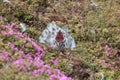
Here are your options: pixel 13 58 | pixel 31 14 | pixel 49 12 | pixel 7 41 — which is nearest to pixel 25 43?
pixel 7 41

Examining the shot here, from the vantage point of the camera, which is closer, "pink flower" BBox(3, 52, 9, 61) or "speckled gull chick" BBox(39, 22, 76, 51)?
Result: "pink flower" BBox(3, 52, 9, 61)

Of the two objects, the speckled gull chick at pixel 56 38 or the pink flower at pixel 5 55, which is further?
the speckled gull chick at pixel 56 38

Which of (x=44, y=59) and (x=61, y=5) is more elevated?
(x=61, y=5)

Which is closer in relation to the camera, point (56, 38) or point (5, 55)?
point (5, 55)

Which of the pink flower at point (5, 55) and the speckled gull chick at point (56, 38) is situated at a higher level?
the pink flower at point (5, 55)

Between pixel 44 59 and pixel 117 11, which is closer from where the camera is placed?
pixel 44 59

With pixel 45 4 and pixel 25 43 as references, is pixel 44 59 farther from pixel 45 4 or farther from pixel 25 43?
pixel 45 4

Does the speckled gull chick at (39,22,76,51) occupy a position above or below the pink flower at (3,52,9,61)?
below

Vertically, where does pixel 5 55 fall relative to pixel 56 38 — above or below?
above
